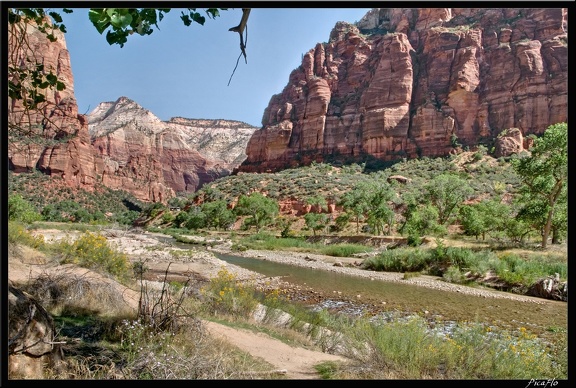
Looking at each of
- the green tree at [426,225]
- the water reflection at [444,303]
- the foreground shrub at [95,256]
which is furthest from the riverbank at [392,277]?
the foreground shrub at [95,256]

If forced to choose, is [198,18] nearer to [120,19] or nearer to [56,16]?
[120,19]

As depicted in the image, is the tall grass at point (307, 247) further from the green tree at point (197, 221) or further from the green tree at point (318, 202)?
the green tree at point (197, 221)

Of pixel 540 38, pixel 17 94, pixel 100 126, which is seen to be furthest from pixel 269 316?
pixel 100 126

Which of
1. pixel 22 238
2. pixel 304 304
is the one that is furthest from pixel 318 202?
pixel 22 238

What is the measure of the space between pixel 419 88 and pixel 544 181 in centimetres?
5957

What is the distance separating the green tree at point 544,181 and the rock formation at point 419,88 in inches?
1821

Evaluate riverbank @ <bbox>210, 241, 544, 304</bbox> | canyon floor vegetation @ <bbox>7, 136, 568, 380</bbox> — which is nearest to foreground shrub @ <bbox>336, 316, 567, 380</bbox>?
canyon floor vegetation @ <bbox>7, 136, 568, 380</bbox>

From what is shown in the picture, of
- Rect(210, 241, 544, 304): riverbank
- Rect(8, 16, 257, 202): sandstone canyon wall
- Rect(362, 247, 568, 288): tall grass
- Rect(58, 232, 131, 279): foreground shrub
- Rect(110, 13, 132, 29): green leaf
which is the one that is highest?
Rect(8, 16, 257, 202): sandstone canyon wall

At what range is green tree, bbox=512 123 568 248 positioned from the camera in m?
14.6

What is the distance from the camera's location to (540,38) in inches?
2351

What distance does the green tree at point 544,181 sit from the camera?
14648mm

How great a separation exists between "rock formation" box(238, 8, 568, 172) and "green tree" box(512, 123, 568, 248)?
4626 centimetres

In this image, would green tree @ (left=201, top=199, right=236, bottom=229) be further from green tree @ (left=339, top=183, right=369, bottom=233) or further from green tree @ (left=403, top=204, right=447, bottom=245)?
green tree @ (left=403, top=204, right=447, bottom=245)

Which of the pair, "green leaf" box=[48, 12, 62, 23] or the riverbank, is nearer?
"green leaf" box=[48, 12, 62, 23]
